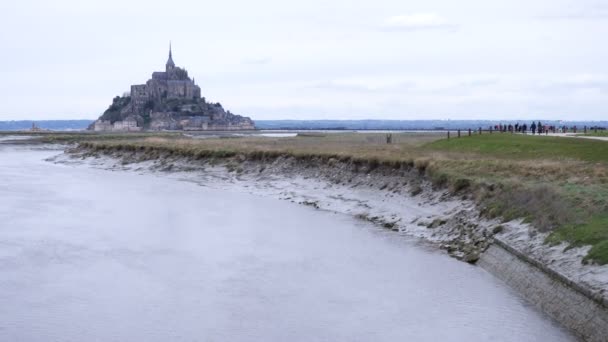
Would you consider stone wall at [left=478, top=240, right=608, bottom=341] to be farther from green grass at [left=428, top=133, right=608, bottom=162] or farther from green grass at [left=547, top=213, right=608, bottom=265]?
green grass at [left=428, top=133, right=608, bottom=162]

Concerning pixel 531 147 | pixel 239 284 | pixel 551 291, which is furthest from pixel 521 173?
pixel 239 284

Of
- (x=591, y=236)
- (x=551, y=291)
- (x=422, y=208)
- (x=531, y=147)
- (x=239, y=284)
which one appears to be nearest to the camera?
(x=551, y=291)

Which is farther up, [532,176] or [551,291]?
[532,176]

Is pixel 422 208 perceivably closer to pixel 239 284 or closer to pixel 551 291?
pixel 239 284

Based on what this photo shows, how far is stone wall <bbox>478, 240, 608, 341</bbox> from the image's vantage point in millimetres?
15927

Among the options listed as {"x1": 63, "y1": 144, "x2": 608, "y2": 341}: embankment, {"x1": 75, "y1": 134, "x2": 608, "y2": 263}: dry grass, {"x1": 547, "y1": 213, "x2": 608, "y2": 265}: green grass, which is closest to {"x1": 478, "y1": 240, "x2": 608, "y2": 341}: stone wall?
{"x1": 63, "y1": 144, "x2": 608, "y2": 341}: embankment

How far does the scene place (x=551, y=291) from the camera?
18.7m

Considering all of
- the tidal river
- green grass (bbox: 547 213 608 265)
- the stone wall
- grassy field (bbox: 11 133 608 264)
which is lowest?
the tidal river

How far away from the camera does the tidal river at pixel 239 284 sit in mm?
18188

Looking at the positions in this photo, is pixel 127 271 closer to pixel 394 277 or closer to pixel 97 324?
pixel 97 324

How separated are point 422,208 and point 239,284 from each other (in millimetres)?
13406

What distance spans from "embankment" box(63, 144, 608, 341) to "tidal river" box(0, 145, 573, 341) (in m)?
0.68

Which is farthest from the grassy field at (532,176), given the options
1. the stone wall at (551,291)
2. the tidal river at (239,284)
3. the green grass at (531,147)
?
the tidal river at (239,284)

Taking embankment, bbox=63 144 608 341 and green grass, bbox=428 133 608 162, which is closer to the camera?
embankment, bbox=63 144 608 341
